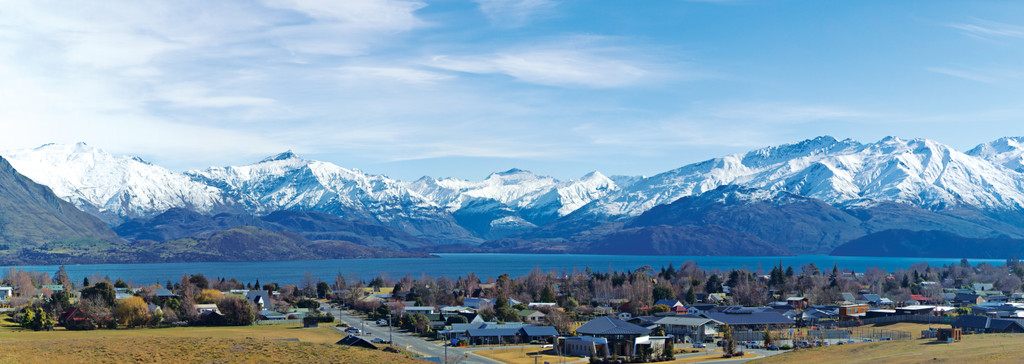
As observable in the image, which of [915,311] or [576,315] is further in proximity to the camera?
[576,315]

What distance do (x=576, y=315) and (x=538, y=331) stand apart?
93.8 ft

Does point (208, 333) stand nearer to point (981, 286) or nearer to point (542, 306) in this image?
point (542, 306)

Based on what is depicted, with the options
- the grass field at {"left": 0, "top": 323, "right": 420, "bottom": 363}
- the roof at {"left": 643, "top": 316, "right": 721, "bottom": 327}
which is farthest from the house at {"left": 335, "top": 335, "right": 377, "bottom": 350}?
the roof at {"left": 643, "top": 316, "right": 721, "bottom": 327}

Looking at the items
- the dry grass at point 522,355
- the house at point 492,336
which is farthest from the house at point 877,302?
the dry grass at point 522,355

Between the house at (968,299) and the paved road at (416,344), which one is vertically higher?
the house at (968,299)

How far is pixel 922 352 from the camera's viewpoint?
66.4 metres

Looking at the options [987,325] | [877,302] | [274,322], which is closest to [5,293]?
[274,322]

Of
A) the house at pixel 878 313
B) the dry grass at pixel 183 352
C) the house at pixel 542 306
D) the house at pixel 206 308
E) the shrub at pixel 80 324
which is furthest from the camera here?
the house at pixel 542 306

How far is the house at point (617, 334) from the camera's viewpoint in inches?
3108

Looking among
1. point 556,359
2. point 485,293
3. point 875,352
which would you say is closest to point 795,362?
point 875,352

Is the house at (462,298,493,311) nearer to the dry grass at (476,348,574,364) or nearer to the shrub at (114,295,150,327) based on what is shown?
the dry grass at (476,348,574,364)

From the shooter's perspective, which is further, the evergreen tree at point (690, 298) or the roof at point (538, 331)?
the evergreen tree at point (690, 298)

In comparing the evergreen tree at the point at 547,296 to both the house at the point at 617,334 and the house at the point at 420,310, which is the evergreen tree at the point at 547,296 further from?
the house at the point at 617,334

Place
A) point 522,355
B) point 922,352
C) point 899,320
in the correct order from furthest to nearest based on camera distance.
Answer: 1. point 899,320
2. point 522,355
3. point 922,352
